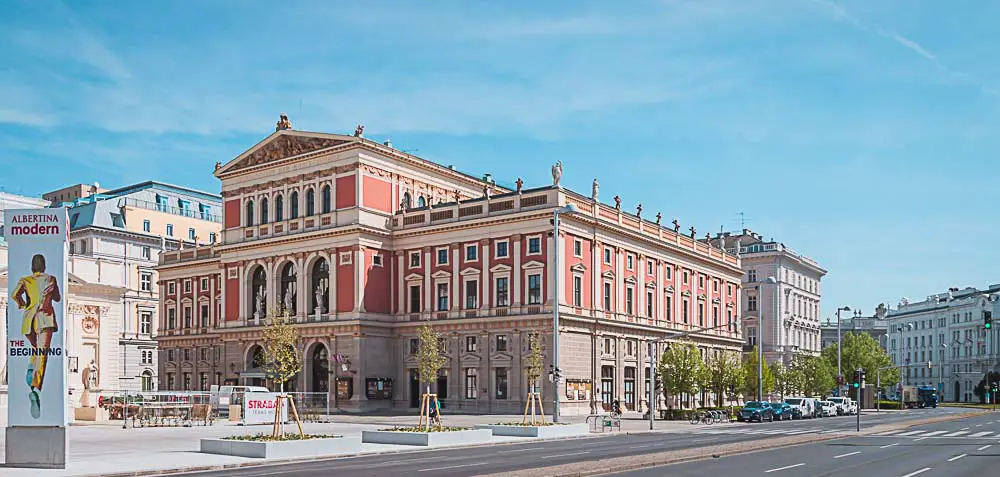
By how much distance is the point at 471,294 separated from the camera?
78875 mm

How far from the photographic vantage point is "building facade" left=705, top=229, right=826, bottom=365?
394 feet

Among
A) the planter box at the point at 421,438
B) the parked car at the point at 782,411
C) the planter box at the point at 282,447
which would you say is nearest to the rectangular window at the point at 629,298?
the parked car at the point at 782,411

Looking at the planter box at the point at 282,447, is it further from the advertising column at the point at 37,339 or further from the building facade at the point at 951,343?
the building facade at the point at 951,343

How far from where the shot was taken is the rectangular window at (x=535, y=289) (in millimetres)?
74688

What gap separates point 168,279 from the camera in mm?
102250

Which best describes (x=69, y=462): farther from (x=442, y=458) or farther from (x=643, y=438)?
(x=643, y=438)

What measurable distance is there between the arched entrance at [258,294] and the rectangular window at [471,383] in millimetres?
20282

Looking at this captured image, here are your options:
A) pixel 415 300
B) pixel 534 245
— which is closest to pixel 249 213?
pixel 415 300

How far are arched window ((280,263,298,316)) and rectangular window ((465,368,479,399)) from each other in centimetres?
1694

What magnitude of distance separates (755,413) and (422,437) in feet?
124

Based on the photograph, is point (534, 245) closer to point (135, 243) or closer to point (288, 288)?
point (288, 288)

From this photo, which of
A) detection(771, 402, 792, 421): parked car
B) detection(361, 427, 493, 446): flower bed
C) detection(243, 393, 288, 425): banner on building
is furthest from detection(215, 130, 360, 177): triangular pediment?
detection(361, 427, 493, 446): flower bed

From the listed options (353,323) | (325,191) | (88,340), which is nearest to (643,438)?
(353,323)

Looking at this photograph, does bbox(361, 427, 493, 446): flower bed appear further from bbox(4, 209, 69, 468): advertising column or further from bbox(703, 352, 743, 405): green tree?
bbox(703, 352, 743, 405): green tree
